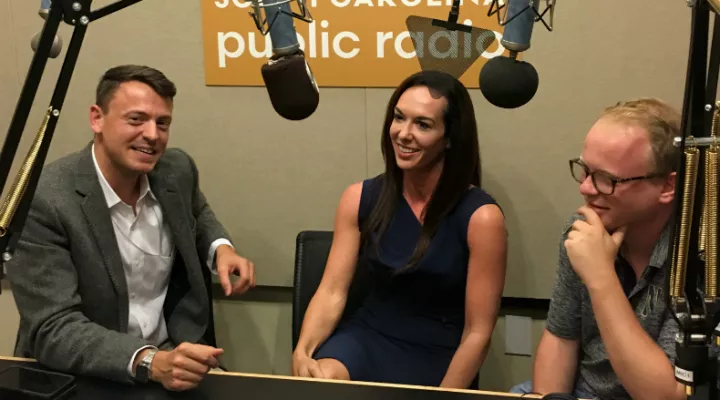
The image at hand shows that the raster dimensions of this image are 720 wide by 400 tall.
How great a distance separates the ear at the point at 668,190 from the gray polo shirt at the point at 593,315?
0.07m

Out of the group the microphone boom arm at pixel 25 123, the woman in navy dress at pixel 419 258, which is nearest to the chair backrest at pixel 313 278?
the woman in navy dress at pixel 419 258

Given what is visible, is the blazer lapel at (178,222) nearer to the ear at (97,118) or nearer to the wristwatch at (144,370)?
the ear at (97,118)

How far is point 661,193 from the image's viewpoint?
4.73ft

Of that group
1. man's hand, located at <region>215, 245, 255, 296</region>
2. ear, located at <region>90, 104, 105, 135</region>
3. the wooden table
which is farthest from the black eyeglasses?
ear, located at <region>90, 104, 105, 135</region>

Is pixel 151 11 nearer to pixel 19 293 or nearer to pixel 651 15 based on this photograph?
pixel 19 293

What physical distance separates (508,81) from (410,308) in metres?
1.10

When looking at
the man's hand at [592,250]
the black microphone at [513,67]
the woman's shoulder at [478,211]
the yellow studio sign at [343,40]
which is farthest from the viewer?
the yellow studio sign at [343,40]

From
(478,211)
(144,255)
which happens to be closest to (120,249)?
(144,255)

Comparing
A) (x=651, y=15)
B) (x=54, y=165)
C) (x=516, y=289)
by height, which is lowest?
(x=516, y=289)

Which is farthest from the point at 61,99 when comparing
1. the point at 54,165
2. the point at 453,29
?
the point at 54,165

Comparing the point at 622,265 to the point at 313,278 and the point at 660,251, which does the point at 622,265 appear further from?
the point at 313,278

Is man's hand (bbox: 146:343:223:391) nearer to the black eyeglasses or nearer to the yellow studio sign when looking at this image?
the black eyeglasses

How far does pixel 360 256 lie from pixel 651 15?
1.10m

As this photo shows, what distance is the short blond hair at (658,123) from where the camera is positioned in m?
1.44
